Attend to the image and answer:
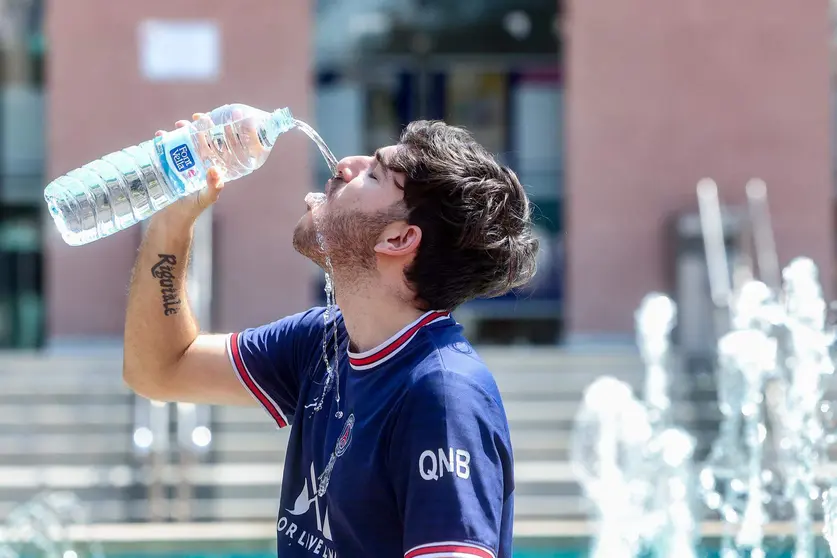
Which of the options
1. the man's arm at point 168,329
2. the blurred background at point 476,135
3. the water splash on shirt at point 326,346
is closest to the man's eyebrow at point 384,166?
the water splash on shirt at point 326,346

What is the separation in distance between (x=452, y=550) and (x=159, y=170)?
119cm

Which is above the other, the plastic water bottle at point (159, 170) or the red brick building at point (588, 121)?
the red brick building at point (588, 121)

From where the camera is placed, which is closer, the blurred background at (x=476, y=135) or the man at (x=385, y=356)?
the man at (x=385, y=356)

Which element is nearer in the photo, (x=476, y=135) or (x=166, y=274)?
(x=166, y=274)

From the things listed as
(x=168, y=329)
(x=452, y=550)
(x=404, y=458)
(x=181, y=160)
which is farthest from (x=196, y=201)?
(x=452, y=550)

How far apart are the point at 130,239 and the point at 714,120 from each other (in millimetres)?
5994

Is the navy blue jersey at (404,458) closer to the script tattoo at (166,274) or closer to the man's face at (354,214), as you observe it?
the man's face at (354,214)

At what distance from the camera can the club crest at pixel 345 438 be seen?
1825mm

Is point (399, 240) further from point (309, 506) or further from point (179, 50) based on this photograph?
point (179, 50)

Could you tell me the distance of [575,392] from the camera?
29.1ft

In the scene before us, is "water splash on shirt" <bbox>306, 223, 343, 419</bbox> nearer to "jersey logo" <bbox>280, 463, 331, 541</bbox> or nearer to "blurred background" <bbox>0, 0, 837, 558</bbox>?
"jersey logo" <bbox>280, 463, 331, 541</bbox>

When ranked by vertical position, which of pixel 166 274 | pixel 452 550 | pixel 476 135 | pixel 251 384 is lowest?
pixel 452 550

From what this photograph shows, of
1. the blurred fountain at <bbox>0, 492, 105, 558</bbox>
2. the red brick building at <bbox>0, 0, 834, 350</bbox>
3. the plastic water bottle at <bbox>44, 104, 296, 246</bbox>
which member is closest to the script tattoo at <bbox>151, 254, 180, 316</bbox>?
the plastic water bottle at <bbox>44, 104, 296, 246</bbox>

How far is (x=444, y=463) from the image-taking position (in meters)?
1.64
